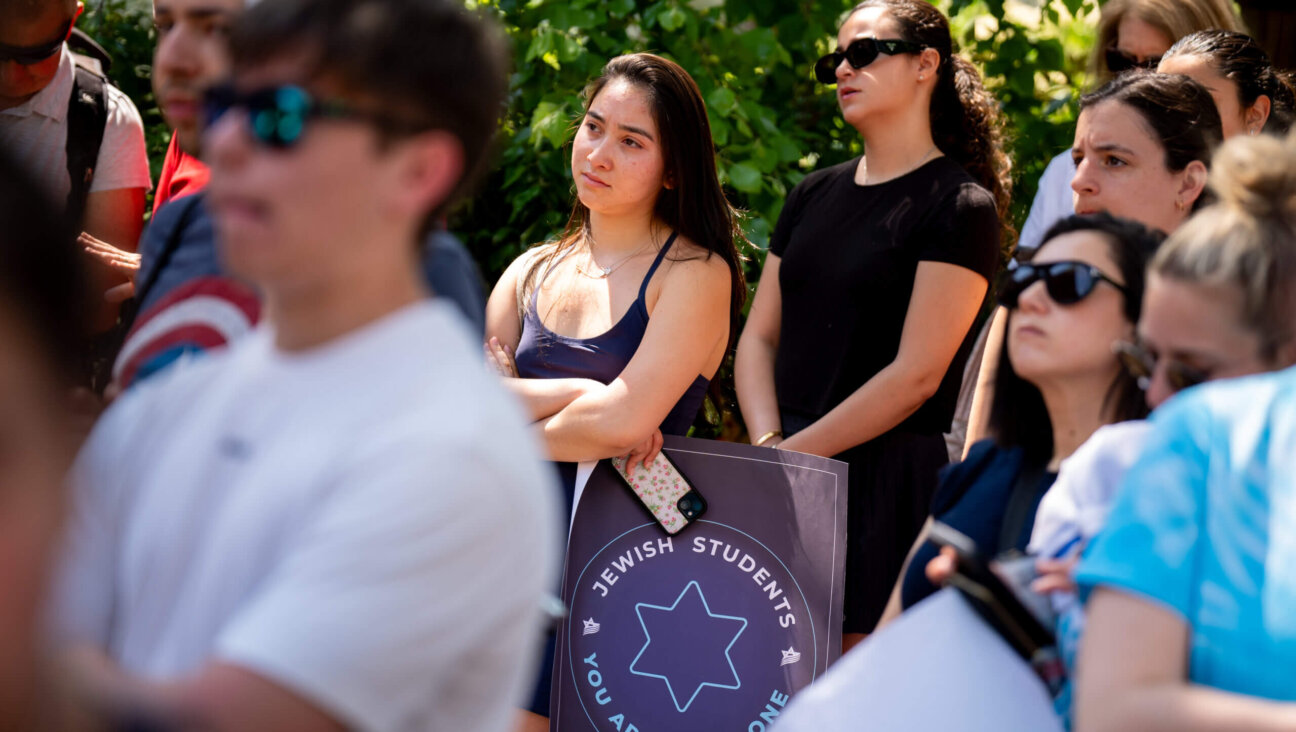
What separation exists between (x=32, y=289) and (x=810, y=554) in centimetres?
229

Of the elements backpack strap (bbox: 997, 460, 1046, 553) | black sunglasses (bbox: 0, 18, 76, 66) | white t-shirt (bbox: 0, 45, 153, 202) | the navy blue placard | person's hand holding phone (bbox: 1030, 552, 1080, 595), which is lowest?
the navy blue placard

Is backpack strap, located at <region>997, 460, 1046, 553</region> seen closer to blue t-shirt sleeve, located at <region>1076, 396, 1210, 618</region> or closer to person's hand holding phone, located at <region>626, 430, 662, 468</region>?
blue t-shirt sleeve, located at <region>1076, 396, 1210, 618</region>

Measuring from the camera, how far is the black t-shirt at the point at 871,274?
10.7 feet

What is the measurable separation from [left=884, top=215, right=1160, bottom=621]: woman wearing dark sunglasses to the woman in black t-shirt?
1043 millimetres

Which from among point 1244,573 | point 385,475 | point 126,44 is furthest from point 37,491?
point 126,44

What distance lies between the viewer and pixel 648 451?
3.12 m

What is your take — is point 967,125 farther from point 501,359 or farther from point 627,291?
point 501,359

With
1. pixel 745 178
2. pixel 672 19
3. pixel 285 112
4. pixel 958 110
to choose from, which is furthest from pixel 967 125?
pixel 285 112

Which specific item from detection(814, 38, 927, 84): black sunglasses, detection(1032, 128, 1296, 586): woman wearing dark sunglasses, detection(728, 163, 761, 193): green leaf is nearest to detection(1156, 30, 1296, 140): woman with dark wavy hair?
detection(814, 38, 927, 84): black sunglasses

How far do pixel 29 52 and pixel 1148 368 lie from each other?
2.58 m

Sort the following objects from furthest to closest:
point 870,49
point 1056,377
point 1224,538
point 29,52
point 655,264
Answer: point 870,49, point 655,264, point 29,52, point 1056,377, point 1224,538

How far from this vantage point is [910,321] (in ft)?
10.6

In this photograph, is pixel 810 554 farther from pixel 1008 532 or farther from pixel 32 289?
pixel 32 289

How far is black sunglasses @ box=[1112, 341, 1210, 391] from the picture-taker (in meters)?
1.72
